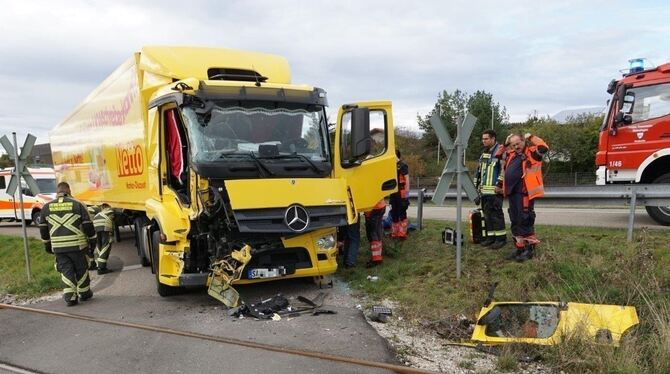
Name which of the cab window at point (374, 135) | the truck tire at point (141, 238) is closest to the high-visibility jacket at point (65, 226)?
the truck tire at point (141, 238)

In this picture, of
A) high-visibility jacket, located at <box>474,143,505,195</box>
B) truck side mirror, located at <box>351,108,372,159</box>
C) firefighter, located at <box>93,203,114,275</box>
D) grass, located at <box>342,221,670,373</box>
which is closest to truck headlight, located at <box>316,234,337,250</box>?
grass, located at <box>342,221,670,373</box>

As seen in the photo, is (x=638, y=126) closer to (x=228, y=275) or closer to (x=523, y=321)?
(x=523, y=321)

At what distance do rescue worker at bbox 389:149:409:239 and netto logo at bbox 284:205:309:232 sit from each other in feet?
10.7

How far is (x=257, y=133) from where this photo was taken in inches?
259

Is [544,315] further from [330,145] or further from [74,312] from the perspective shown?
[74,312]

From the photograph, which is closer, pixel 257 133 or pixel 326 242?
pixel 257 133

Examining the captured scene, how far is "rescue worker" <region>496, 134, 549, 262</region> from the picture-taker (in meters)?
6.87

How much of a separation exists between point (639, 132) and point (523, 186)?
12.2 feet

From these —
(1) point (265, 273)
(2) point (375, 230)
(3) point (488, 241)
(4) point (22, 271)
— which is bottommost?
(4) point (22, 271)

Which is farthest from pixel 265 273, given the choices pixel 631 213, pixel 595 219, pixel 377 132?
pixel 595 219

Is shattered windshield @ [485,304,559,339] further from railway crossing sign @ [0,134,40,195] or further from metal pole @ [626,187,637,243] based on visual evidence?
railway crossing sign @ [0,134,40,195]

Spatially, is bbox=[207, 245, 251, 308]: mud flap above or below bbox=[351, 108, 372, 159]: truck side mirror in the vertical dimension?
below

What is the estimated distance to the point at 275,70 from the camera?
788 cm

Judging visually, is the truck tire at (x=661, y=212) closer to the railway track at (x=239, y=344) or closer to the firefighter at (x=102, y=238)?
the railway track at (x=239, y=344)
